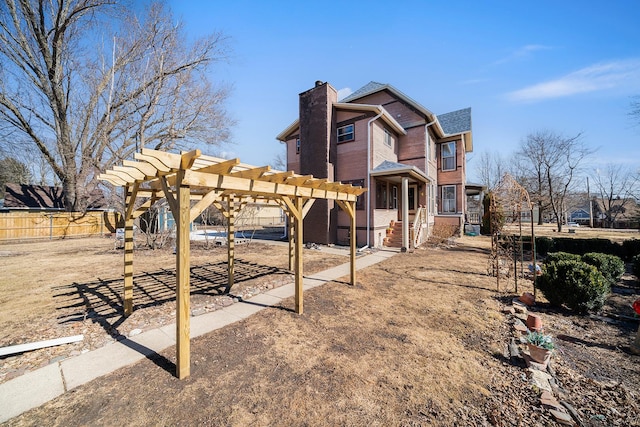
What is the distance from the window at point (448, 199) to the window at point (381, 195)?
23.1 ft

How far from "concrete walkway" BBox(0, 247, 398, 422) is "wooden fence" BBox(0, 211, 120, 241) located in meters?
15.0

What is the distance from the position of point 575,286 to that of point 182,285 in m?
7.59

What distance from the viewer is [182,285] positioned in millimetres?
3250

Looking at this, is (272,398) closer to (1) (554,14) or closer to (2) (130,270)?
(2) (130,270)

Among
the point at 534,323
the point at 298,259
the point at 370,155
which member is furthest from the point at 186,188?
the point at 370,155

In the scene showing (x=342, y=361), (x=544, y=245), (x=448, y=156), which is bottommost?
(x=342, y=361)

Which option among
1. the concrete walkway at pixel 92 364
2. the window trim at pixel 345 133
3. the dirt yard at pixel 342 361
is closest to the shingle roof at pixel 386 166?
the window trim at pixel 345 133

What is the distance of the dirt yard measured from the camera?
262 cm

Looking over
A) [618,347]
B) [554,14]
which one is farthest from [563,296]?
[554,14]

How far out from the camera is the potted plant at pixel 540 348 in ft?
11.1

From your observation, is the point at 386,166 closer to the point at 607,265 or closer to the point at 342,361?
the point at 607,265

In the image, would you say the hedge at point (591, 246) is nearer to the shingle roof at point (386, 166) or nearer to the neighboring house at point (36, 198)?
the shingle roof at point (386, 166)

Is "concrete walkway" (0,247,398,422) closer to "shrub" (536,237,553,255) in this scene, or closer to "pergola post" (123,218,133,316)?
"pergola post" (123,218,133,316)

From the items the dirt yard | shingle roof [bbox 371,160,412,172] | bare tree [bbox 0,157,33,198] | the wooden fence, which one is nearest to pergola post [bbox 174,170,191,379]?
the dirt yard
